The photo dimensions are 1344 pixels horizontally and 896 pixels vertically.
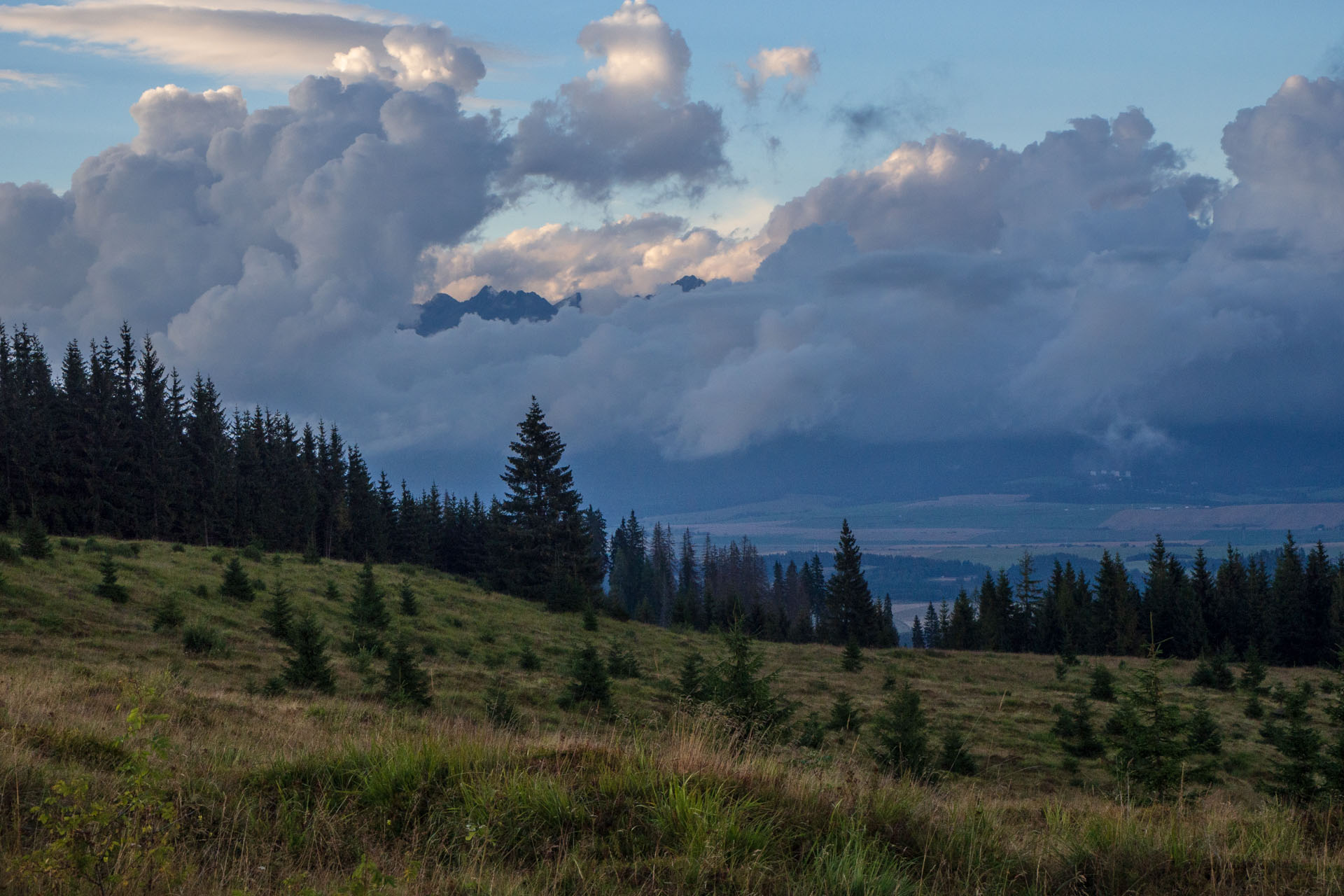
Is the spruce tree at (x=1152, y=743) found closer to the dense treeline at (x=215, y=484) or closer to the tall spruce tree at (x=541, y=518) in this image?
the dense treeline at (x=215, y=484)

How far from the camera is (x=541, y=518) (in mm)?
66000

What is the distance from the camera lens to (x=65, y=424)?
2699 inches

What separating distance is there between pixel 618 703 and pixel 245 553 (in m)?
26.9

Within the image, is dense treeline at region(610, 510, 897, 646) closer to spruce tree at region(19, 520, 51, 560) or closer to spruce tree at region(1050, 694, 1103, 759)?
spruce tree at region(19, 520, 51, 560)

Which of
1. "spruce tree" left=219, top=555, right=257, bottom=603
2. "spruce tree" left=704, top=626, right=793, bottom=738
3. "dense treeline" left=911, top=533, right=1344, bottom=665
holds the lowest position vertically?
"dense treeline" left=911, top=533, right=1344, bottom=665

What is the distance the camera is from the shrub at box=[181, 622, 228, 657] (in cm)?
1923

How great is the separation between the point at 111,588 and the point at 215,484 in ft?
191

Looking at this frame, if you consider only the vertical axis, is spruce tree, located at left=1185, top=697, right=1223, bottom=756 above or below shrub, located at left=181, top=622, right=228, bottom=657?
below

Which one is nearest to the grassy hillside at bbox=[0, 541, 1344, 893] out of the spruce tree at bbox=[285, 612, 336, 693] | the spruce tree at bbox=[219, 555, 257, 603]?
the spruce tree at bbox=[285, 612, 336, 693]

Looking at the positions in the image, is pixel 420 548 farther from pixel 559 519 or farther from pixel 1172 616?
pixel 1172 616

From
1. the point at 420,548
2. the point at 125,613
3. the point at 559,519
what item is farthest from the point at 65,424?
the point at 125,613

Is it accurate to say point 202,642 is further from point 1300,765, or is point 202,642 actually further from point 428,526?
point 428,526

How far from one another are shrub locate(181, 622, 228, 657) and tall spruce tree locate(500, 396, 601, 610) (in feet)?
141

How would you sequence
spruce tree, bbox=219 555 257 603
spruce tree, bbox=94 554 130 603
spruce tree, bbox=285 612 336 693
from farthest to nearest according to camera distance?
spruce tree, bbox=219 555 257 603, spruce tree, bbox=94 554 130 603, spruce tree, bbox=285 612 336 693
